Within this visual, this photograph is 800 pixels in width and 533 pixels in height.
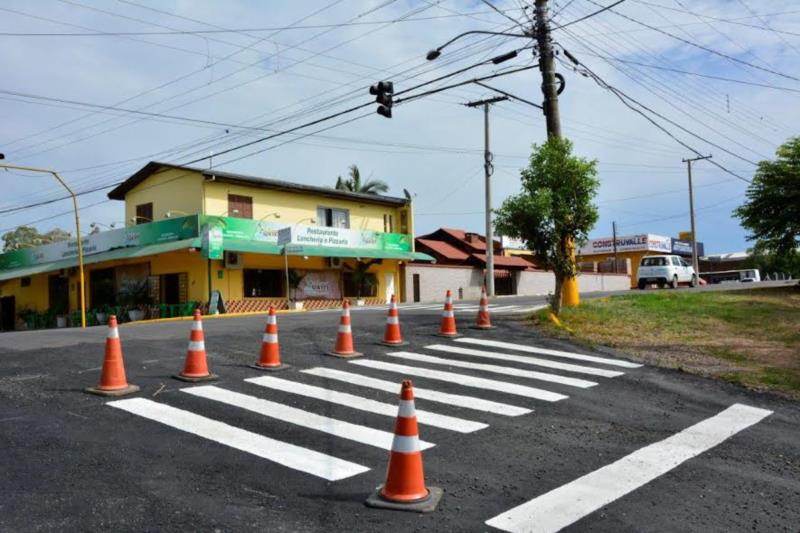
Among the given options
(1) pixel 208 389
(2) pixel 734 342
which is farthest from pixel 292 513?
(2) pixel 734 342

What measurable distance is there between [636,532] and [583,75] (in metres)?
16.1

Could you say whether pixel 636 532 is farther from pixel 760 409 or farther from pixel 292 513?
pixel 760 409

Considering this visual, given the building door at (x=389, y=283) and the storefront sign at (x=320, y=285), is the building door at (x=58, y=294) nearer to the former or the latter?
the storefront sign at (x=320, y=285)

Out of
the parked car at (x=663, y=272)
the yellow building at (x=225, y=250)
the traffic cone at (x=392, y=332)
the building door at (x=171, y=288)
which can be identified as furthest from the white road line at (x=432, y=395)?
the parked car at (x=663, y=272)

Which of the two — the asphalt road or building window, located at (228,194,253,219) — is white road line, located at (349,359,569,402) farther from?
building window, located at (228,194,253,219)

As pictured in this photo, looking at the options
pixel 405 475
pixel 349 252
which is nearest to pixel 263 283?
pixel 349 252

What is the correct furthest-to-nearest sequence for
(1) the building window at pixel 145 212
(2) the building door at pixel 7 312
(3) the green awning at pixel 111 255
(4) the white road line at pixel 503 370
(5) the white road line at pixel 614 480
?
(2) the building door at pixel 7 312 → (1) the building window at pixel 145 212 → (3) the green awning at pixel 111 255 → (4) the white road line at pixel 503 370 → (5) the white road line at pixel 614 480

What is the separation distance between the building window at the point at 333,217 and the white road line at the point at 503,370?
23.7m

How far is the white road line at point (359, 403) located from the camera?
6266 millimetres

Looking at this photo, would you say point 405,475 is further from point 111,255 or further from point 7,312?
point 7,312

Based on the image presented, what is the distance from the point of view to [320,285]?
3216 cm

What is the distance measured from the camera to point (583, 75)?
59.2 ft

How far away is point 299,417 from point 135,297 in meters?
25.3

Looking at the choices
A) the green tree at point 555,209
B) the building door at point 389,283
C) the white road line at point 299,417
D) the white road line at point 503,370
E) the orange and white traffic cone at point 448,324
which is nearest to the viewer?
the white road line at point 299,417
